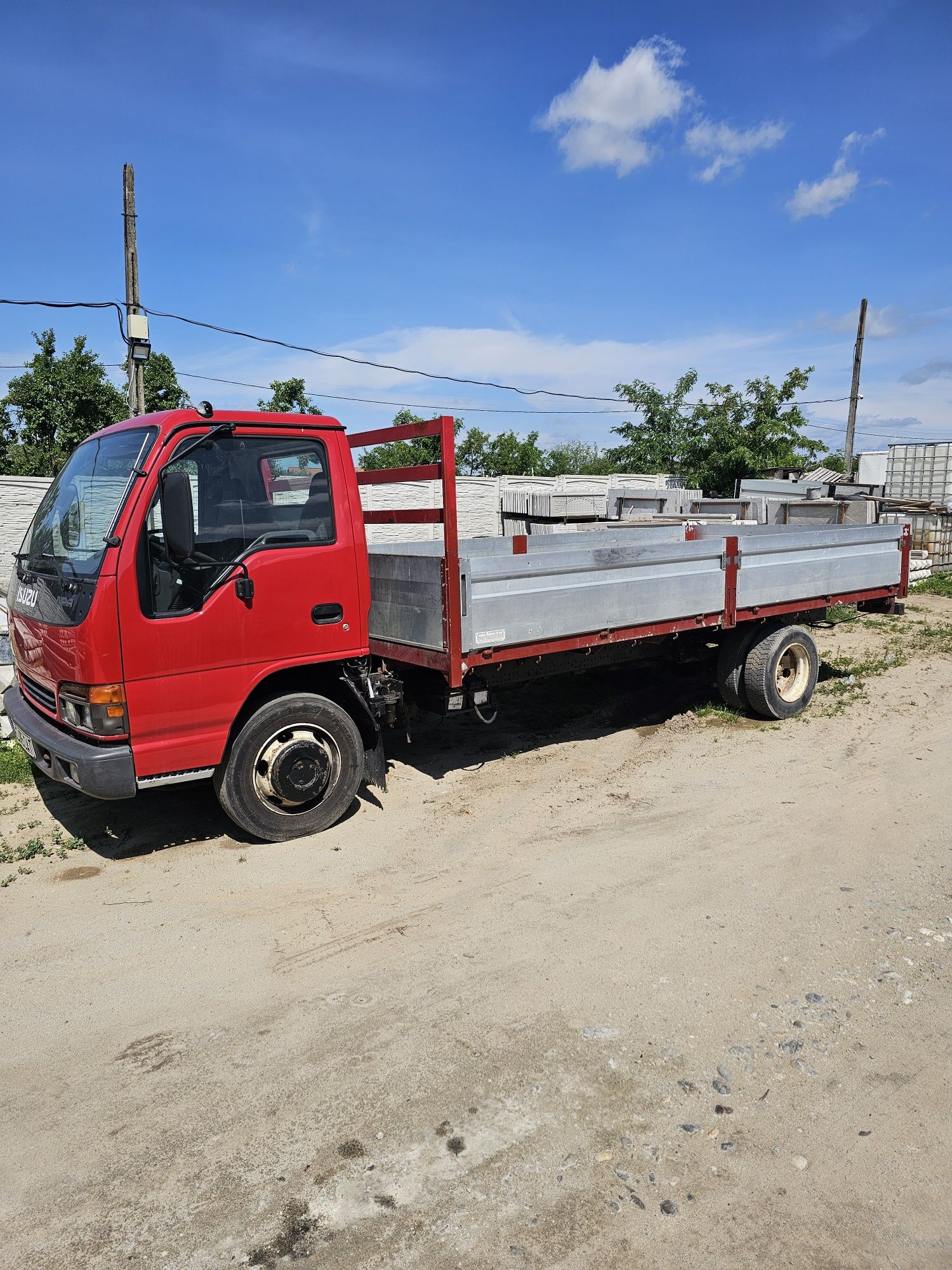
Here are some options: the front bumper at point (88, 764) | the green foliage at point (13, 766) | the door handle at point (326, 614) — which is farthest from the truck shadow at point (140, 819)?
the door handle at point (326, 614)

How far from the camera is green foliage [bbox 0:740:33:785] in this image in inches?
243

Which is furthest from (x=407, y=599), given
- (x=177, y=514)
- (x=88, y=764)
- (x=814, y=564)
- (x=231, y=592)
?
(x=814, y=564)

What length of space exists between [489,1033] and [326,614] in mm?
2583

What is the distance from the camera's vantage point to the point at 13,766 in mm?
6379

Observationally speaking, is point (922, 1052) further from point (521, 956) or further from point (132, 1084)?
point (132, 1084)

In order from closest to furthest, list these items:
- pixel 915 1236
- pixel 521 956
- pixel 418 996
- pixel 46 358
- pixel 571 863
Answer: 1. pixel 915 1236
2. pixel 418 996
3. pixel 521 956
4. pixel 571 863
5. pixel 46 358

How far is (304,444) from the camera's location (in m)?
5.03

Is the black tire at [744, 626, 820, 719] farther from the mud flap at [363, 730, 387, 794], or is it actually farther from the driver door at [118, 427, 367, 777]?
the driver door at [118, 427, 367, 777]

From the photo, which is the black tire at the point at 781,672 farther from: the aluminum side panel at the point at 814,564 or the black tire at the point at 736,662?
the aluminum side panel at the point at 814,564

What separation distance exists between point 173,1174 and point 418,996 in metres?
1.17

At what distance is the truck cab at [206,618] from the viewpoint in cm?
440

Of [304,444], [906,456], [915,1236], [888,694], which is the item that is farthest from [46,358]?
[906,456]

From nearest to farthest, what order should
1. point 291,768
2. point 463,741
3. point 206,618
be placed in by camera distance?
point 206,618, point 291,768, point 463,741

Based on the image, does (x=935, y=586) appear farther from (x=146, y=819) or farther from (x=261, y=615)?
(x=146, y=819)
